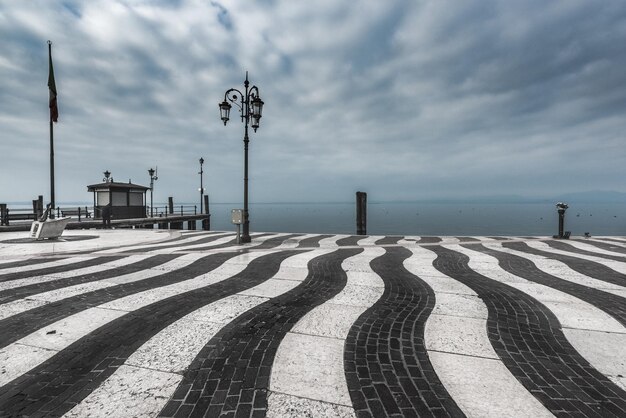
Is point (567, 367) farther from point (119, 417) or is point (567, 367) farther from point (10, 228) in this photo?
→ point (10, 228)

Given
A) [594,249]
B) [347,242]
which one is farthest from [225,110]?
[594,249]

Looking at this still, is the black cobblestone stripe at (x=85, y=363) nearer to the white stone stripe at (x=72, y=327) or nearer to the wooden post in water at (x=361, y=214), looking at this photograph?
the white stone stripe at (x=72, y=327)

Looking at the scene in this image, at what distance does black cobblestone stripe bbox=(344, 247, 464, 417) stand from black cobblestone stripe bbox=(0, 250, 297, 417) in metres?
2.24

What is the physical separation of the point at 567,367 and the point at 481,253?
6.95 metres

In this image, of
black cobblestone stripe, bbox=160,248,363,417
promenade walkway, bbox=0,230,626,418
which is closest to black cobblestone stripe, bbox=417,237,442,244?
Result: promenade walkway, bbox=0,230,626,418

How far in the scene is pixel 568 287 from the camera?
5461mm

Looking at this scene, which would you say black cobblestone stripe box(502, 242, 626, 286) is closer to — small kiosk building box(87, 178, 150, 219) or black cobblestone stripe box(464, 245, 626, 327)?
black cobblestone stripe box(464, 245, 626, 327)

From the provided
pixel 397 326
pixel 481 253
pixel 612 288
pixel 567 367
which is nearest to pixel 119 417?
pixel 397 326

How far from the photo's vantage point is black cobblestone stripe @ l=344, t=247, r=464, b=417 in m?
2.28

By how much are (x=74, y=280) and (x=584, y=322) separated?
842 centimetres

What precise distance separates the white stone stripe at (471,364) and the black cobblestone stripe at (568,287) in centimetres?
173

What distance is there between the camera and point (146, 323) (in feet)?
Answer: 12.4

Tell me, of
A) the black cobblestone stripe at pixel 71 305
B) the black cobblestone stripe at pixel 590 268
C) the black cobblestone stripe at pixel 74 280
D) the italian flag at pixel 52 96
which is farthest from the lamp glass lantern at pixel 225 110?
the black cobblestone stripe at pixel 590 268

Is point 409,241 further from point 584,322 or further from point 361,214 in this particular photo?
point 584,322
